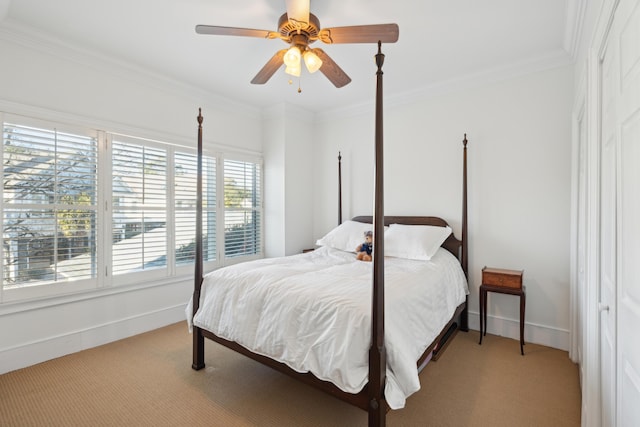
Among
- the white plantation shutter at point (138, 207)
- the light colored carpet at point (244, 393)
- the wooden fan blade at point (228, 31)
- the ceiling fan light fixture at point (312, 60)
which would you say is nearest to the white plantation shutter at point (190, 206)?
the white plantation shutter at point (138, 207)

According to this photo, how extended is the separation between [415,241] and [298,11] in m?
2.15

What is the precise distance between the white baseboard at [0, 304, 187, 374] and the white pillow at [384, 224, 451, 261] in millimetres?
2444

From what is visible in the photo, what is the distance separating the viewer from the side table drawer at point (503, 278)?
2.79m

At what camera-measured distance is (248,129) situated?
14.0ft

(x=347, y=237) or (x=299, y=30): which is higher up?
(x=299, y=30)

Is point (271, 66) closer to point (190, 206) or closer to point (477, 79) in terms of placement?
point (190, 206)

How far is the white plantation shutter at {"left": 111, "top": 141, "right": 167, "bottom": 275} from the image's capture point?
119 inches

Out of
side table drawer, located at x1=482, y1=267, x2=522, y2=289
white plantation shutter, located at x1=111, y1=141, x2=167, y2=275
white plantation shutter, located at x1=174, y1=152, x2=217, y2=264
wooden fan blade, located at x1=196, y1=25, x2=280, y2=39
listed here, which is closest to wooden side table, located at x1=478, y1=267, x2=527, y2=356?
side table drawer, located at x1=482, y1=267, x2=522, y2=289

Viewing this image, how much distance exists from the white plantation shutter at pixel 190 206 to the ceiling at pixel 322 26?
35.8 inches

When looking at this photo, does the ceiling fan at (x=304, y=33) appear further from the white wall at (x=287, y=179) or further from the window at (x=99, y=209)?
the white wall at (x=287, y=179)

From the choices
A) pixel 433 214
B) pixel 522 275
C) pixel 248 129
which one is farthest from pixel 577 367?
pixel 248 129

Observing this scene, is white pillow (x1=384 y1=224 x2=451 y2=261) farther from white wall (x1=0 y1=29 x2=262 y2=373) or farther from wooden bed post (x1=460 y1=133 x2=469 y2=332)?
white wall (x1=0 y1=29 x2=262 y2=373)

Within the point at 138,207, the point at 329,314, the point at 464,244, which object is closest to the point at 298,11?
the point at 329,314

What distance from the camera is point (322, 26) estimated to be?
7.95 ft
